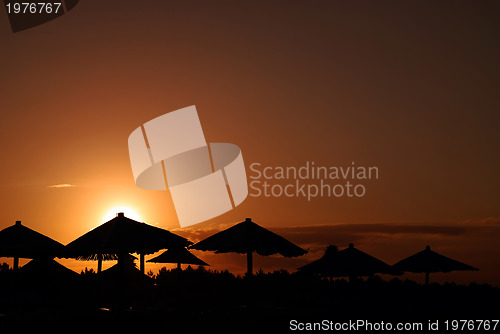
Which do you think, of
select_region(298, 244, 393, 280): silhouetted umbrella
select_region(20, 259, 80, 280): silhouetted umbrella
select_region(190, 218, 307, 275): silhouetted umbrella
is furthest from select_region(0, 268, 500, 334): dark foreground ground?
select_region(190, 218, 307, 275): silhouetted umbrella

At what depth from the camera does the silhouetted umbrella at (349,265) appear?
22.5 metres

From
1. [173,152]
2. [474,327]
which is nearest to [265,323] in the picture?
[474,327]

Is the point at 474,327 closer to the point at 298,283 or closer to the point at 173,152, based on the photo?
the point at 298,283

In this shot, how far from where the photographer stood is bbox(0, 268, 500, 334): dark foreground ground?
17469 mm

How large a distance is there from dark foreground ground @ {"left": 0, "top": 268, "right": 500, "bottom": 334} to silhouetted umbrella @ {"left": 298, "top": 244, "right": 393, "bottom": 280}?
119 centimetres

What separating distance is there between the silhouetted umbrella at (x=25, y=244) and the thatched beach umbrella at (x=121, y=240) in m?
2.98

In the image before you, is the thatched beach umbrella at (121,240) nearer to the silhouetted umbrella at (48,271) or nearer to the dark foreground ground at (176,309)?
the dark foreground ground at (176,309)

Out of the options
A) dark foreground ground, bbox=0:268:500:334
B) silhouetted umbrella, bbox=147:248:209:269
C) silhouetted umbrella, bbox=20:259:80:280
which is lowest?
dark foreground ground, bbox=0:268:500:334

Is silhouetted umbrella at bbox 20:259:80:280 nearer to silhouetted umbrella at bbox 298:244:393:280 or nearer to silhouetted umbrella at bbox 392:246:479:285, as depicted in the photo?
silhouetted umbrella at bbox 298:244:393:280

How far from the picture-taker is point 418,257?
81.5 ft

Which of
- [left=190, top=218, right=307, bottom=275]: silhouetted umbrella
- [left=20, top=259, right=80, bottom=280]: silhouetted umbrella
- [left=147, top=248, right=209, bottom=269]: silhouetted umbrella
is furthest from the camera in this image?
[left=147, top=248, right=209, bottom=269]: silhouetted umbrella

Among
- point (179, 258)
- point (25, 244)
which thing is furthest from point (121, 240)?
point (179, 258)

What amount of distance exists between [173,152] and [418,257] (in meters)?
10.9

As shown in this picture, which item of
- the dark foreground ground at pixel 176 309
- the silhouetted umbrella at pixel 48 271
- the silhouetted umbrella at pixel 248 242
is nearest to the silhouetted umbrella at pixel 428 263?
the dark foreground ground at pixel 176 309
